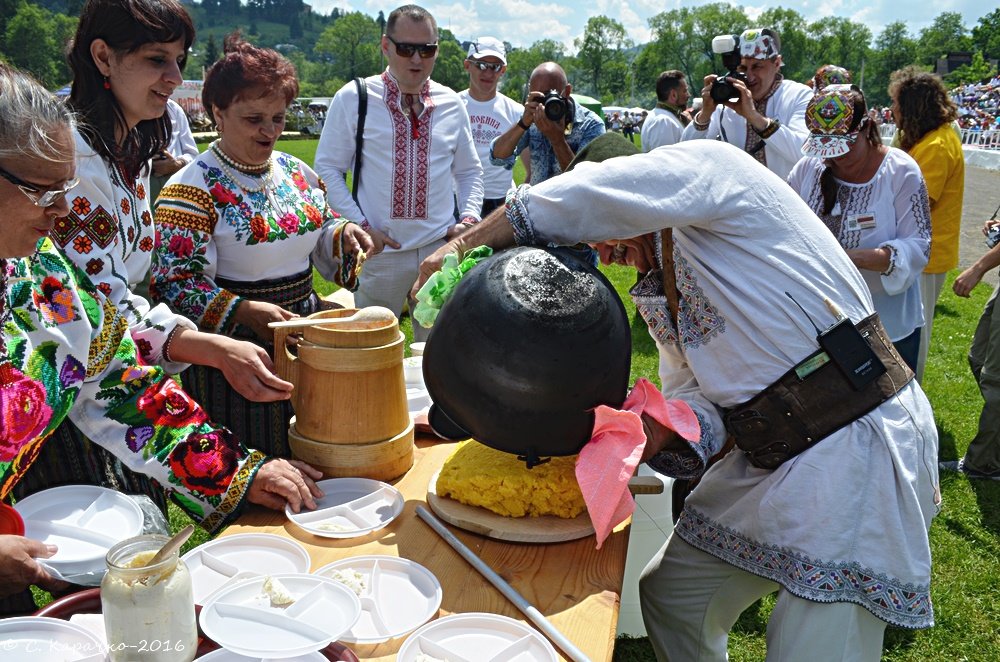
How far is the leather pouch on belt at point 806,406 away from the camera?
171 cm

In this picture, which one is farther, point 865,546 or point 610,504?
point 865,546

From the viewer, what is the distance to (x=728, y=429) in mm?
1856

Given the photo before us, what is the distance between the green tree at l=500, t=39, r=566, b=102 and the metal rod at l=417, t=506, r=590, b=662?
241ft

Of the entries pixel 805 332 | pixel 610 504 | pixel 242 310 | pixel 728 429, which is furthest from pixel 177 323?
Result: pixel 805 332

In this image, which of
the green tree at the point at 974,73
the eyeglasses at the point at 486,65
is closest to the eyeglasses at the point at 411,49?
the eyeglasses at the point at 486,65

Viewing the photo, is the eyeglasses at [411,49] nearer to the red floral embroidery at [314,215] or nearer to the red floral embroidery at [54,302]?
the red floral embroidery at [314,215]

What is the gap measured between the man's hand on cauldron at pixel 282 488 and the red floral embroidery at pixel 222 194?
103 centimetres

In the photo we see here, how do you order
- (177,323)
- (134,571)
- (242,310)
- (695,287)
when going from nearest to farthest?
(134,571)
(695,287)
(177,323)
(242,310)

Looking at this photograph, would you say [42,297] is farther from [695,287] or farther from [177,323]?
[695,287]

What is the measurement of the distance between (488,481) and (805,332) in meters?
0.80

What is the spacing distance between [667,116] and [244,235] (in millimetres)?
5065

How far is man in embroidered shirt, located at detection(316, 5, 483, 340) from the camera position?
3.98 m

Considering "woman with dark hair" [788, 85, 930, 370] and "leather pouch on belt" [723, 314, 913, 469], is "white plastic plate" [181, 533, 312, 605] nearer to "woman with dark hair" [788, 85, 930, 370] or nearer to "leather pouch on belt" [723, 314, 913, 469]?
"leather pouch on belt" [723, 314, 913, 469]

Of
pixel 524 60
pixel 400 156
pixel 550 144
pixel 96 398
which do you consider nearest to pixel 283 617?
pixel 96 398
